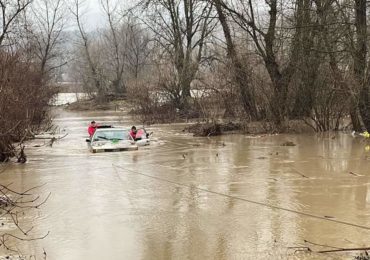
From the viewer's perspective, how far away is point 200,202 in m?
12.2

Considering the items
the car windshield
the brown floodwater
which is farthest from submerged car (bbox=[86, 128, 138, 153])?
the brown floodwater

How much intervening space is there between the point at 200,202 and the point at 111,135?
11974 mm

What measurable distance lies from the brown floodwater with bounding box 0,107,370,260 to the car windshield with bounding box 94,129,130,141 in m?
1.55

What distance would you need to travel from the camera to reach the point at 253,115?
2966cm

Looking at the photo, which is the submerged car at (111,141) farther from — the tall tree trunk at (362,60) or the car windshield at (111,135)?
the tall tree trunk at (362,60)

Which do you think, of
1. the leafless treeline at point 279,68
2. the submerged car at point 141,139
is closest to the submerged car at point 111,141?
the submerged car at point 141,139

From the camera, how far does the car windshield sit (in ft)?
76.7

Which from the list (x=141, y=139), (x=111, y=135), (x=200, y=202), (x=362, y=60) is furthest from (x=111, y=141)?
(x=200, y=202)

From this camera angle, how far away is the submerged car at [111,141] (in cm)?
2255

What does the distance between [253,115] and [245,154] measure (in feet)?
30.8

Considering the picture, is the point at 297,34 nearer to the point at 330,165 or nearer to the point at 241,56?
the point at 241,56

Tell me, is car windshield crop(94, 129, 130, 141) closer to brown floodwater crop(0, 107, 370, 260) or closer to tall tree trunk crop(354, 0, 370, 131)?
brown floodwater crop(0, 107, 370, 260)

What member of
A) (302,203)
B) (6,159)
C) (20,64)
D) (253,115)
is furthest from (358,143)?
(20,64)

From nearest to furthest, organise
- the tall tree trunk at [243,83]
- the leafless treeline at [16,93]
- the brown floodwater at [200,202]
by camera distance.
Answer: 1. the brown floodwater at [200,202]
2. the leafless treeline at [16,93]
3. the tall tree trunk at [243,83]
